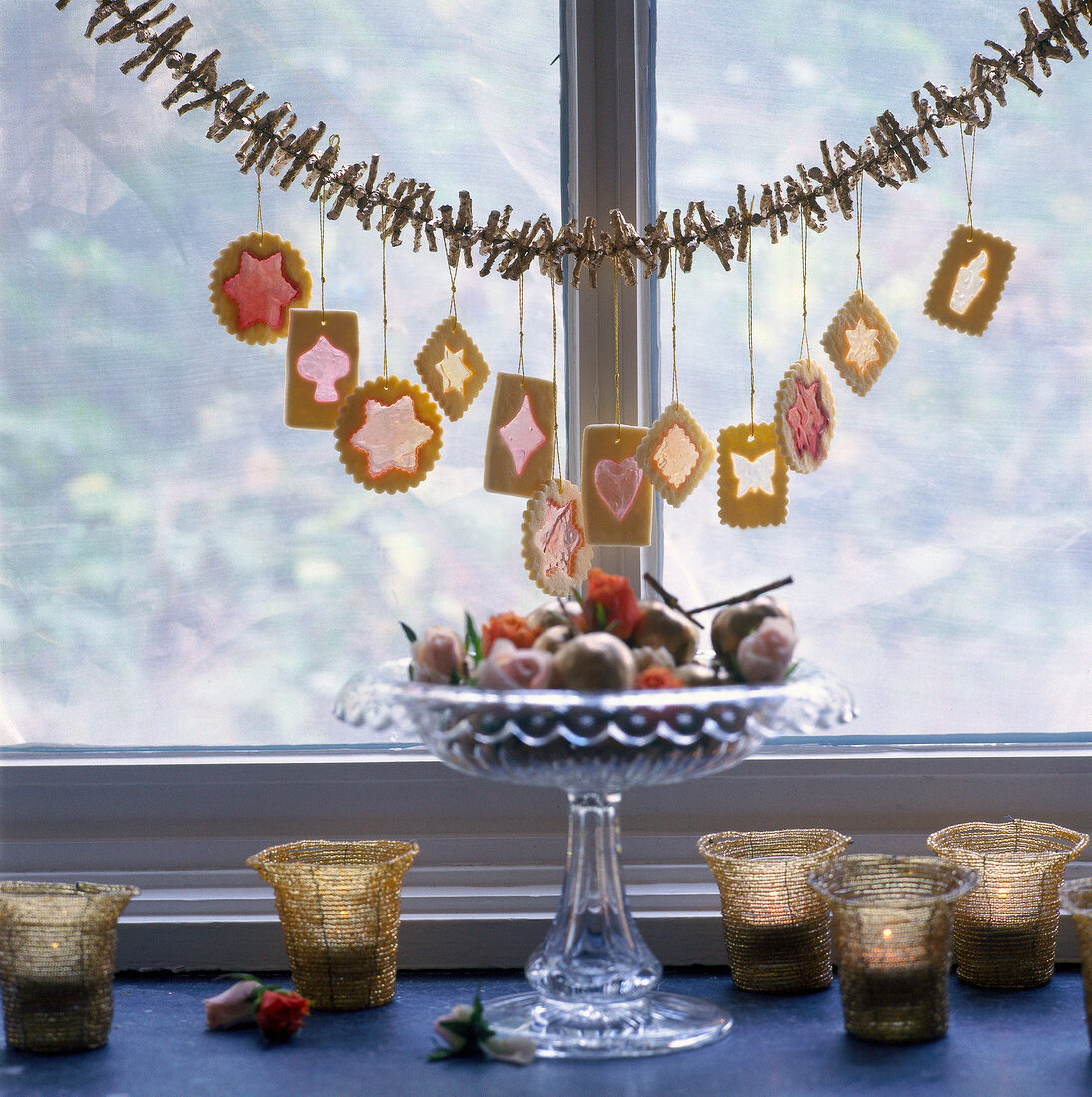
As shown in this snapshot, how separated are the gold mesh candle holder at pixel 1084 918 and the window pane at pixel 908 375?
0.31 meters

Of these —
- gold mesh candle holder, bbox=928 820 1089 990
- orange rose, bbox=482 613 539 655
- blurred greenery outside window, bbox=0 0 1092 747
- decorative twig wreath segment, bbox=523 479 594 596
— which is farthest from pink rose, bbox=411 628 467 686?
gold mesh candle holder, bbox=928 820 1089 990

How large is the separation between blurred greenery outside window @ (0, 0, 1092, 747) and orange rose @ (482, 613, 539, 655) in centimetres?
33

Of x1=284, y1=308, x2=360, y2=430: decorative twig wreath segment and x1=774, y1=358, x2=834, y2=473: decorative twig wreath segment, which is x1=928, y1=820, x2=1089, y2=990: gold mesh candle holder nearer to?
x1=774, y1=358, x2=834, y2=473: decorative twig wreath segment

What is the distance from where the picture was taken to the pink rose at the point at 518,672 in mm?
Answer: 835

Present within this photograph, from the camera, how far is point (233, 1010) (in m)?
0.96

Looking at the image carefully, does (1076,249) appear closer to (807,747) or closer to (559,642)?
(807,747)

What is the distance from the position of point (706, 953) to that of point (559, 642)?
1.25 feet

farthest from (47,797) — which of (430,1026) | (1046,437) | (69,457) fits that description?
(1046,437)

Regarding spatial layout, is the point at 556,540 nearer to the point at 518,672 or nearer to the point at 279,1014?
the point at 518,672

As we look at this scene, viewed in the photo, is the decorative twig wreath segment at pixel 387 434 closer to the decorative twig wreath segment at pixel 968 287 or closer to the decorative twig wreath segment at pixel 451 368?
the decorative twig wreath segment at pixel 451 368

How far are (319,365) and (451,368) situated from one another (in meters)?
0.11

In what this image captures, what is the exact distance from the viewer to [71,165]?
4.01 ft

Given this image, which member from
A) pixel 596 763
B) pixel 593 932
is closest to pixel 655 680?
pixel 596 763

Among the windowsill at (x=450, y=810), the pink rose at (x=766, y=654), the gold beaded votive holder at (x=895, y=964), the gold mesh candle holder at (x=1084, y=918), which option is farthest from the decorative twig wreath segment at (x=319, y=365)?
the gold mesh candle holder at (x=1084, y=918)
